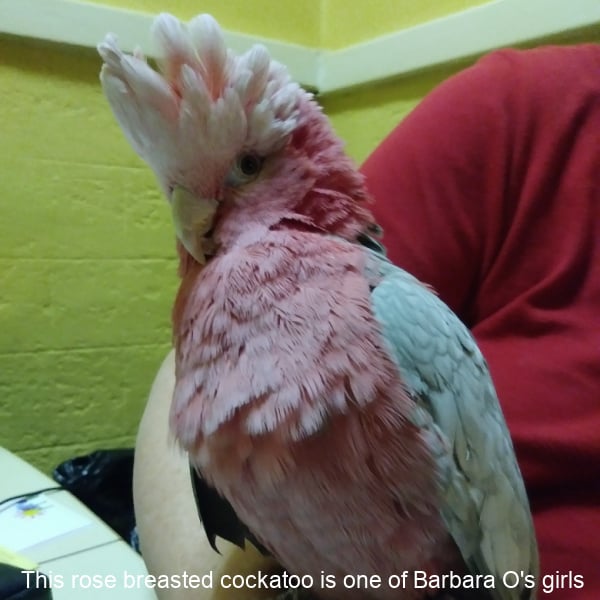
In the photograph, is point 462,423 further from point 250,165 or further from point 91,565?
point 91,565

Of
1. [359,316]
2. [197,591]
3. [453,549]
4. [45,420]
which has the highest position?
[359,316]

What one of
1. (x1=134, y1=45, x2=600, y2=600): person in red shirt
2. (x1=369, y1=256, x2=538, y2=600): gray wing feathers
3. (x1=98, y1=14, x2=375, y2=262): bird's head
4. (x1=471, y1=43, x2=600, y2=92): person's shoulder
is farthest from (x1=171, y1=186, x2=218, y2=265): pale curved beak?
(x1=471, y1=43, x2=600, y2=92): person's shoulder

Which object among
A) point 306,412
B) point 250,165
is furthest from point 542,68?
point 306,412

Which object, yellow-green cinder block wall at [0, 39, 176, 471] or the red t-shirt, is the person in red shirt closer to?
the red t-shirt

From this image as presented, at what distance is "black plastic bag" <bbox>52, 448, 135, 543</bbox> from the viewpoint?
1.15m

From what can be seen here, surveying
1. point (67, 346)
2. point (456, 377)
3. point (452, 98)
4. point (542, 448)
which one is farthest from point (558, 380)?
point (67, 346)

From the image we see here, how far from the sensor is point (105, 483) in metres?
1.18

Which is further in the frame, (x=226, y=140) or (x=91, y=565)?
(x=91, y=565)

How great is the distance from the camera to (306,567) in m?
0.47

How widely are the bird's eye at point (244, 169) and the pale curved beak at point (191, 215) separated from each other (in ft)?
0.07

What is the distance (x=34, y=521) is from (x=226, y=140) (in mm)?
566

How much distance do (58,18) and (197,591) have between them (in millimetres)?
925

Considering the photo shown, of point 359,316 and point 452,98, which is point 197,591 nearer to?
point 359,316

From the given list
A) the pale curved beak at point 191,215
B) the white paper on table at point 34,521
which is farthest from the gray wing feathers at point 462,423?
the white paper on table at point 34,521
